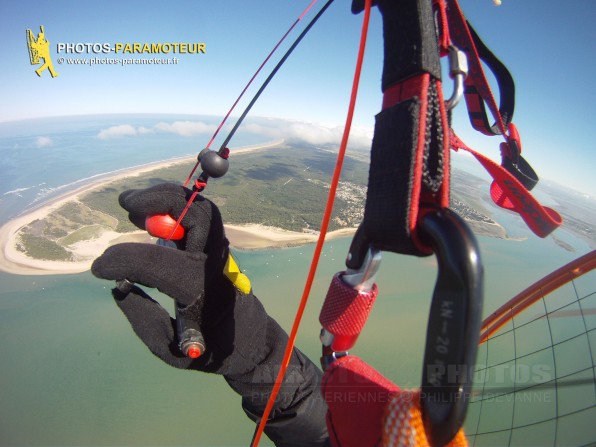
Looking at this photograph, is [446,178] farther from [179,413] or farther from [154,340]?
[179,413]

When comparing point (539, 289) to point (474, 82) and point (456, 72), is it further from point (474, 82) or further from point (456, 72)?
point (456, 72)

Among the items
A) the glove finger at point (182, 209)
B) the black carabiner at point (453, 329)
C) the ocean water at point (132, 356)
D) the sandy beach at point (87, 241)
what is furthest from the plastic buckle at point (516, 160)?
the sandy beach at point (87, 241)

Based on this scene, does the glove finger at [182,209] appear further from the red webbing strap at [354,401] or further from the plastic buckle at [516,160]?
the plastic buckle at [516,160]

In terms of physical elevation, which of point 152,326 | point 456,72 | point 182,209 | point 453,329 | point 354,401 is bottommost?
point 152,326

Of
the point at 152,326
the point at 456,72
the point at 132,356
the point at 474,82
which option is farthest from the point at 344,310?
the point at 132,356

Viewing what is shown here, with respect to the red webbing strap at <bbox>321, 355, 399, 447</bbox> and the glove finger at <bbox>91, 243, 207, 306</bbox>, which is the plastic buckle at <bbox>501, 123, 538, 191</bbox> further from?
the glove finger at <bbox>91, 243, 207, 306</bbox>

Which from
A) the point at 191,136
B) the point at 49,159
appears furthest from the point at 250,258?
the point at 191,136

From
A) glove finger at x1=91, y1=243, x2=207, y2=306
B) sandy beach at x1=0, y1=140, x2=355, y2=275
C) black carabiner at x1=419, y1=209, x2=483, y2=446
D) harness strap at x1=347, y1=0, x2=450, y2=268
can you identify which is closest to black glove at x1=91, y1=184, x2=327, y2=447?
glove finger at x1=91, y1=243, x2=207, y2=306

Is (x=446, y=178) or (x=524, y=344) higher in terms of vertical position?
(x=446, y=178)
